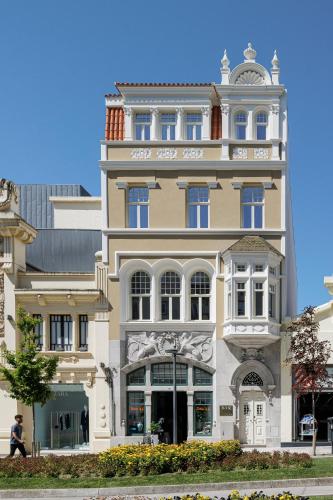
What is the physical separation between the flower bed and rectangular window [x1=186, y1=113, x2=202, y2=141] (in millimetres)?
18012

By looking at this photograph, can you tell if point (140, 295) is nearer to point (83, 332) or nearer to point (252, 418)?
point (83, 332)

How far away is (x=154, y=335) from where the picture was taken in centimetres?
3869

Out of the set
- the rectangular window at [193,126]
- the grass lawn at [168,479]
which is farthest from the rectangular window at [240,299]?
the grass lawn at [168,479]

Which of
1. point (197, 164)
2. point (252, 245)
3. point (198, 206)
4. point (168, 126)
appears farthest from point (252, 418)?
point (168, 126)

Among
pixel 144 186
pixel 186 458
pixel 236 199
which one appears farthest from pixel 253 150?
pixel 186 458

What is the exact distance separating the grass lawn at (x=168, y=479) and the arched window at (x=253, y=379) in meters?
14.0

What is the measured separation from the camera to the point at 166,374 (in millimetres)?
38625

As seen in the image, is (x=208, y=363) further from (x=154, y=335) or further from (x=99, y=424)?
(x=99, y=424)

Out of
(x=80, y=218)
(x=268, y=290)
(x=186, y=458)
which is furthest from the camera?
(x=80, y=218)

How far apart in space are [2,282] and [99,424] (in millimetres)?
8026

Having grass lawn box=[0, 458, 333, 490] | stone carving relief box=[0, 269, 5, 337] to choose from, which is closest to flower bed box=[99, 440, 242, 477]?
grass lawn box=[0, 458, 333, 490]

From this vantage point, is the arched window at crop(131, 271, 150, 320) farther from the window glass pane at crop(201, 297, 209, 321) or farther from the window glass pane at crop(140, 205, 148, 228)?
the window glass pane at crop(201, 297, 209, 321)

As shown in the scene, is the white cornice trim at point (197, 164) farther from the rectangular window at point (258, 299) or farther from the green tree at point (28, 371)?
the green tree at point (28, 371)

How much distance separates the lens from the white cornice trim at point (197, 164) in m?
39.1
